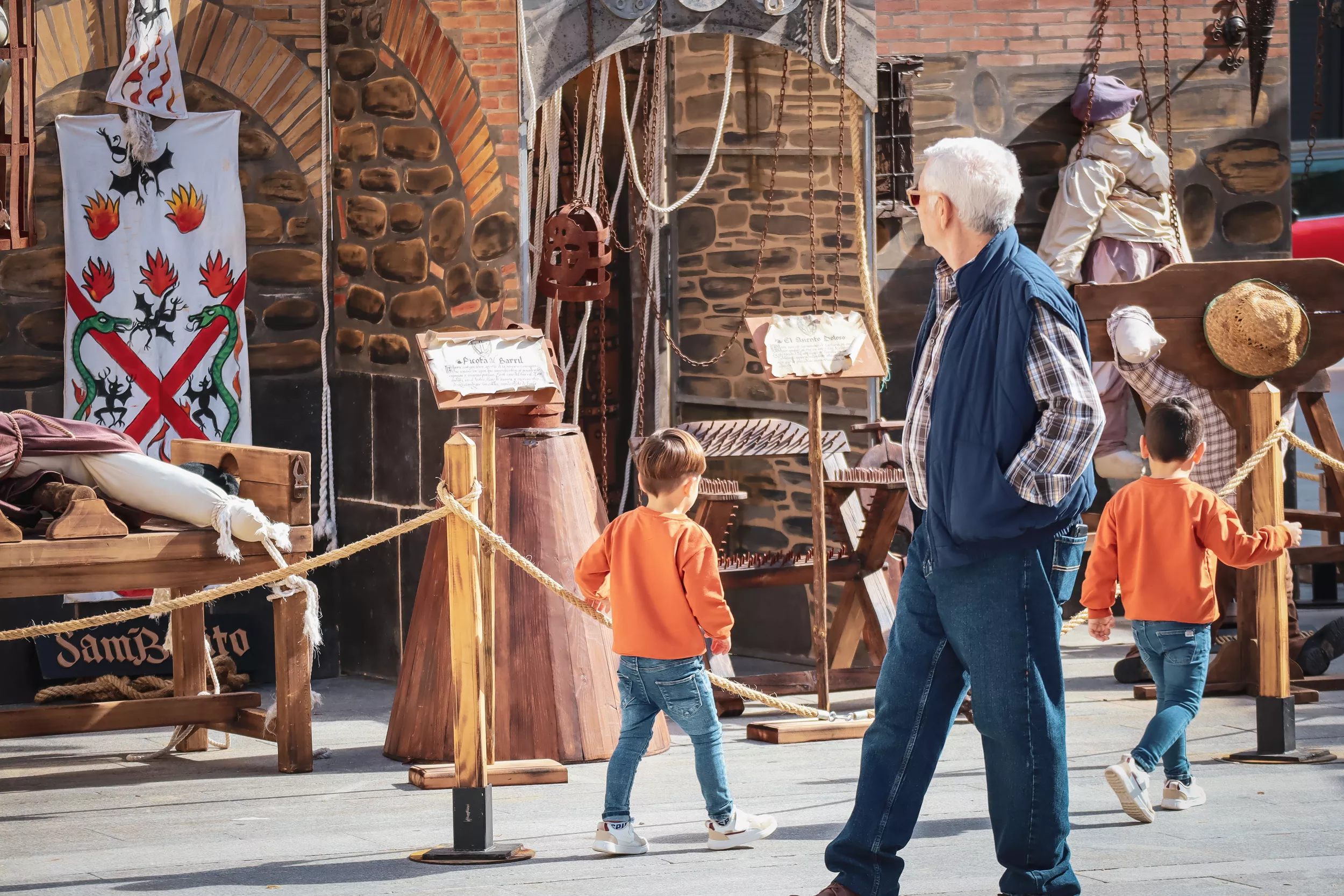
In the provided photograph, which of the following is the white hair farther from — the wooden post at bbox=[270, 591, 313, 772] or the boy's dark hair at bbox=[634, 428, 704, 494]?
the wooden post at bbox=[270, 591, 313, 772]

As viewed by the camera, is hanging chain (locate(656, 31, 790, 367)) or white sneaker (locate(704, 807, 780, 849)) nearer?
white sneaker (locate(704, 807, 780, 849))

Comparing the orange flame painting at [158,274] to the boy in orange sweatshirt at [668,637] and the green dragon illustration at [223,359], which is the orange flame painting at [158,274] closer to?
the green dragon illustration at [223,359]

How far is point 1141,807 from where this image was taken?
4.84 metres

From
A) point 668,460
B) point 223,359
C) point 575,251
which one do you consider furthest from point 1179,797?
point 223,359

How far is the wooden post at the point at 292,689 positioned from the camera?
5.88 meters

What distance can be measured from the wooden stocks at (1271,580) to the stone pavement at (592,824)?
1.03 feet

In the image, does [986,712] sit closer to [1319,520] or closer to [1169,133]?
[1319,520]

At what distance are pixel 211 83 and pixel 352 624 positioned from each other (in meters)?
2.49

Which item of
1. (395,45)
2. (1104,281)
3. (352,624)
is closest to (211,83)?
(395,45)

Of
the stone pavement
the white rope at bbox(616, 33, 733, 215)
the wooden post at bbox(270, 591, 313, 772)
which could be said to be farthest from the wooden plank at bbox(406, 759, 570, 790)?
the white rope at bbox(616, 33, 733, 215)

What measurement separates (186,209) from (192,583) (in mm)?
2366

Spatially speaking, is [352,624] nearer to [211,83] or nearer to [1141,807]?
[211,83]

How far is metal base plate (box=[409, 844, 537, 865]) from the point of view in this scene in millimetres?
4504

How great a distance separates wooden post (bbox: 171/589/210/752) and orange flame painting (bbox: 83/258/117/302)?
1659 mm
